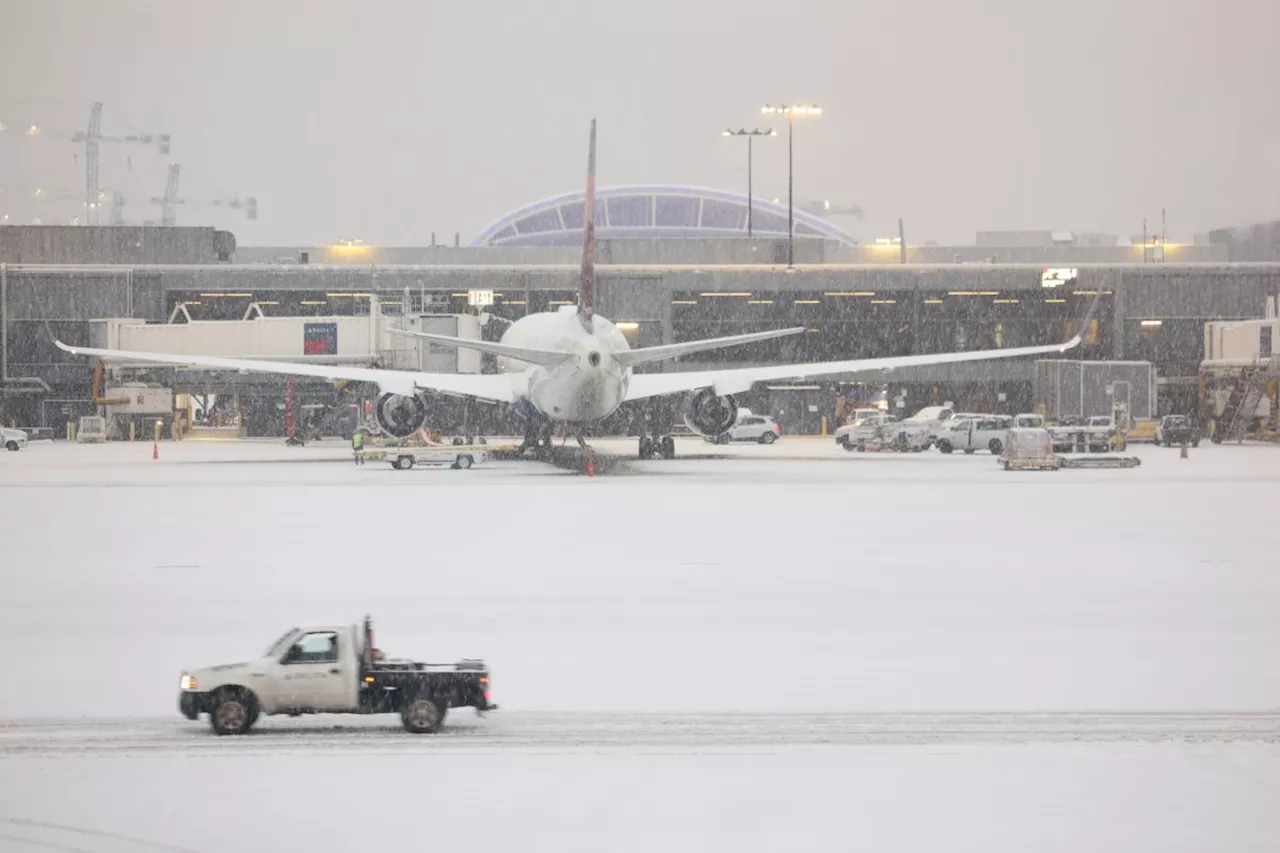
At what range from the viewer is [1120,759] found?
11.2 m

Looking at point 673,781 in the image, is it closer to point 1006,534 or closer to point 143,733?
point 143,733

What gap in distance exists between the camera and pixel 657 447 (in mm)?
59969

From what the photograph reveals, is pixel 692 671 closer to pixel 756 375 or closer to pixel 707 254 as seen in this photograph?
pixel 756 375

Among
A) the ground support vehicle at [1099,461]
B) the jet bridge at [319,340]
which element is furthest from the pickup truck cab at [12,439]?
the ground support vehicle at [1099,461]

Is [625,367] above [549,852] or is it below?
above

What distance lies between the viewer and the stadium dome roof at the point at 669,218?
6654 inches

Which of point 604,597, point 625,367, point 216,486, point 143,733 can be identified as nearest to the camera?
point 143,733

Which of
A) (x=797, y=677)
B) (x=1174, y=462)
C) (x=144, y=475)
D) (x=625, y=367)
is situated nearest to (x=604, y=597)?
(x=797, y=677)

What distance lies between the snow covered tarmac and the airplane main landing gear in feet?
85.3

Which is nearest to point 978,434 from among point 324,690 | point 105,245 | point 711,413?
point 711,413

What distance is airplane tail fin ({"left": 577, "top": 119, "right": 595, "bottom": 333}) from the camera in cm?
4769

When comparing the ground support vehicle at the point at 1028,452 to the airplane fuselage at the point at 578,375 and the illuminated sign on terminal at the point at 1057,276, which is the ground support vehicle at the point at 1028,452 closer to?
the airplane fuselage at the point at 578,375

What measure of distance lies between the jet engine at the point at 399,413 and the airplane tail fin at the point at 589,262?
6952 mm

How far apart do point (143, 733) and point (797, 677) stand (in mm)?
6001
